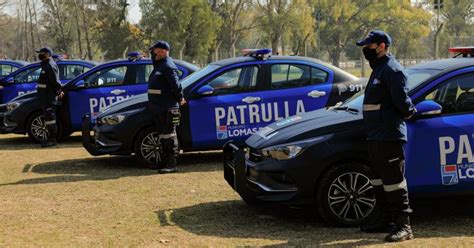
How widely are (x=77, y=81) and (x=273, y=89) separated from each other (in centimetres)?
444

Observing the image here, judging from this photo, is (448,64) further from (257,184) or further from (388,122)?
(257,184)

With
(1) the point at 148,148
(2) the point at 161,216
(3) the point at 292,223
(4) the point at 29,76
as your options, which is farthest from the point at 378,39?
(4) the point at 29,76

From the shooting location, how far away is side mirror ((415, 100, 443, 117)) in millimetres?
5156

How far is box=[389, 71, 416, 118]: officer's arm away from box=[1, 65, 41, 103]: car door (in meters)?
11.0

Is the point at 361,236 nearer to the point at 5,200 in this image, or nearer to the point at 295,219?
the point at 295,219

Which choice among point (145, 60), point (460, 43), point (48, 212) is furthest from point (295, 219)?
point (460, 43)

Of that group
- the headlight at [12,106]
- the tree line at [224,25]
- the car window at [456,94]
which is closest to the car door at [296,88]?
the car window at [456,94]

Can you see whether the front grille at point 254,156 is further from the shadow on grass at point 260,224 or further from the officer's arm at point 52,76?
the officer's arm at point 52,76

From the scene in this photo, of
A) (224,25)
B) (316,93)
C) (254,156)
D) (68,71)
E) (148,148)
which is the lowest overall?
(148,148)

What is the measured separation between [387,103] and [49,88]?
304 inches

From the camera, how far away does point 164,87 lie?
7.90 metres

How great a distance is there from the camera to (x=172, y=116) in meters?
7.89

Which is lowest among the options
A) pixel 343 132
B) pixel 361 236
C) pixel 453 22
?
pixel 361 236

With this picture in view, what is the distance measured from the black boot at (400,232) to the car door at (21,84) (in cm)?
1099
